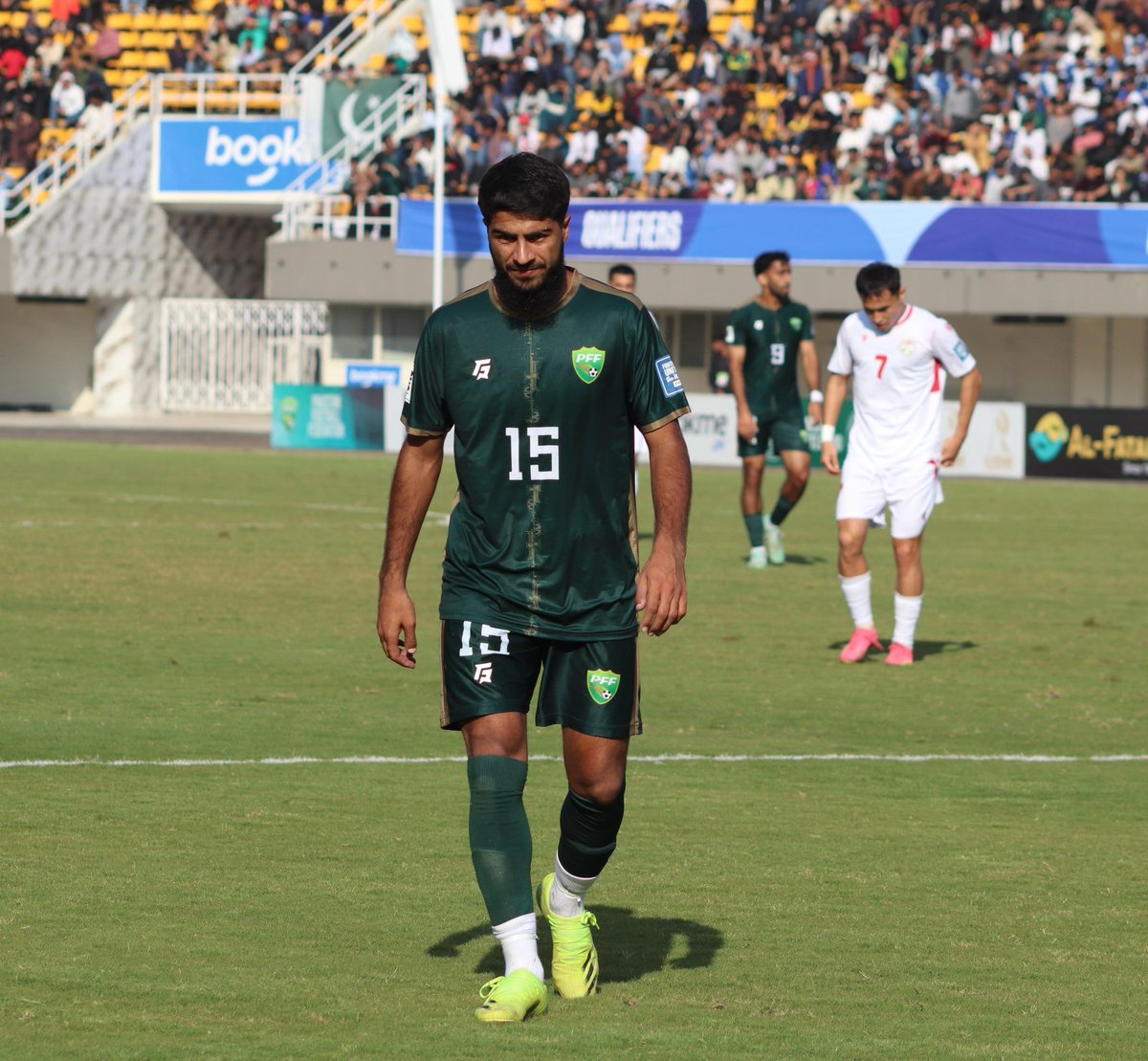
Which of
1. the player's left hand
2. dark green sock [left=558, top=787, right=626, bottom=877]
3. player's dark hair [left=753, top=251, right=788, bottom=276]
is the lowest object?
dark green sock [left=558, top=787, right=626, bottom=877]

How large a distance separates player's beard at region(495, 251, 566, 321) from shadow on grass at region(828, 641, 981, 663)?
765 cm

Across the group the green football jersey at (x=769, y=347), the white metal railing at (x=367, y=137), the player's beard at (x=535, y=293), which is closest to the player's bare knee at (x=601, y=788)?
the player's beard at (x=535, y=293)

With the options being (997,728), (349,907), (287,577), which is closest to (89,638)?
(287,577)

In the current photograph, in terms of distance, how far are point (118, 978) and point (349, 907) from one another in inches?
38.1

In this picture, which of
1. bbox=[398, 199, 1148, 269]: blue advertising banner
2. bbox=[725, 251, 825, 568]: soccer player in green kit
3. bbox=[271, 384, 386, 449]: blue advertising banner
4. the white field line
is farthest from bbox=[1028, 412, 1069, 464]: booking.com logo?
the white field line

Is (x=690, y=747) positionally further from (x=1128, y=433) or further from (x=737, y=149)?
(x=737, y=149)

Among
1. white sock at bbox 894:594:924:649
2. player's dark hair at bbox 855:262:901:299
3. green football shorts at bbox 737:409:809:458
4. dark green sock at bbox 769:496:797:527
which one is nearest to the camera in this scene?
player's dark hair at bbox 855:262:901:299

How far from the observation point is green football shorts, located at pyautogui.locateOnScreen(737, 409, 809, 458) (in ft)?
58.5

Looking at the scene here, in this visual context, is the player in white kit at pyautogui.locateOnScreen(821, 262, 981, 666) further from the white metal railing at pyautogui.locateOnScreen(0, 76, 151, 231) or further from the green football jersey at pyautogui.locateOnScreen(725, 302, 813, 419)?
the white metal railing at pyautogui.locateOnScreen(0, 76, 151, 231)

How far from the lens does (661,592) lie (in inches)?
211

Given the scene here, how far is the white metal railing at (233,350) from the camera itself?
1865 inches

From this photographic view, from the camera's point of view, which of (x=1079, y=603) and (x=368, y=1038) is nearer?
(x=368, y=1038)

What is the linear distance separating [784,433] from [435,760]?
9455mm

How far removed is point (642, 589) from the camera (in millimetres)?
5371
